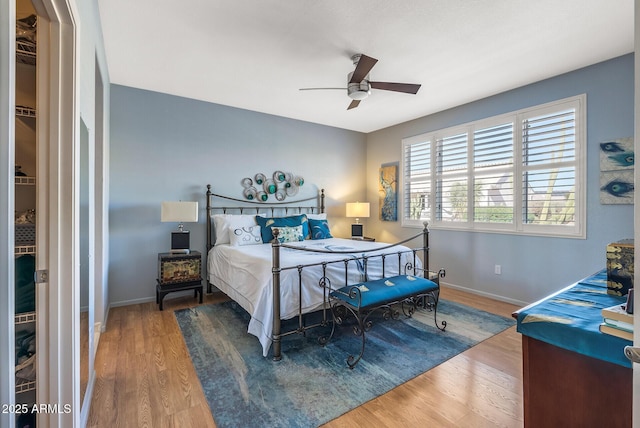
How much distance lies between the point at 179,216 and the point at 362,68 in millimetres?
2543

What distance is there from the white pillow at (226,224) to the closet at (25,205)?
2.52 meters

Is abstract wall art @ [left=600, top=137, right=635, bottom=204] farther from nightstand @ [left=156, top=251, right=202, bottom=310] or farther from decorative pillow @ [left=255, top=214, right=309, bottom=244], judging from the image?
nightstand @ [left=156, top=251, right=202, bottom=310]

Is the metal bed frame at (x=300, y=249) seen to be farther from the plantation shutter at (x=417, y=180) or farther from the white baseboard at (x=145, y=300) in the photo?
the plantation shutter at (x=417, y=180)

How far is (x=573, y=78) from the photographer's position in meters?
3.07

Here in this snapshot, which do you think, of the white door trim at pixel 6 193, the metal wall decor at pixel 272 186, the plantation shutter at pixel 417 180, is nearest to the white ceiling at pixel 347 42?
the plantation shutter at pixel 417 180

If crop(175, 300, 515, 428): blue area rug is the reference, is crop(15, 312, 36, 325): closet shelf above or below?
above

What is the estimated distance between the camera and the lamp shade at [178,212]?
334 cm

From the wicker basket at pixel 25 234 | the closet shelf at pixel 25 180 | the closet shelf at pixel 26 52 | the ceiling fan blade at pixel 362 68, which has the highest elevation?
the ceiling fan blade at pixel 362 68

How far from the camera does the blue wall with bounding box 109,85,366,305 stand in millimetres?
3445

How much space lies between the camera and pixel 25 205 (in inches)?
47.2

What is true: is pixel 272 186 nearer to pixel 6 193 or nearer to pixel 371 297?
pixel 371 297

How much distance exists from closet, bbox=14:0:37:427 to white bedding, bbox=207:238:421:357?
1360mm

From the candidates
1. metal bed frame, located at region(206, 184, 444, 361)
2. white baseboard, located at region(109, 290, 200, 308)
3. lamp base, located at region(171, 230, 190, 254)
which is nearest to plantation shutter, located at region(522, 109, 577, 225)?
metal bed frame, located at region(206, 184, 444, 361)

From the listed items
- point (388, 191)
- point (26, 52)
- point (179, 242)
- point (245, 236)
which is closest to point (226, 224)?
point (245, 236)
